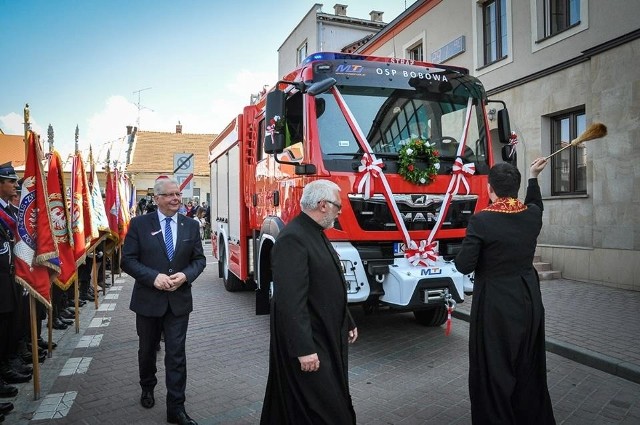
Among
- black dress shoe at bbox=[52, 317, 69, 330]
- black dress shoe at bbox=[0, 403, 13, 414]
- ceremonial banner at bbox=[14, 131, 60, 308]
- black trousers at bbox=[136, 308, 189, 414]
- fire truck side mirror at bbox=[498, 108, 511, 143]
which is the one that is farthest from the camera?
black dress shoe at bbox=[52, 317, 69, 330]

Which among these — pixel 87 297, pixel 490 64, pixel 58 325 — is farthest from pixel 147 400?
pixel 490 64

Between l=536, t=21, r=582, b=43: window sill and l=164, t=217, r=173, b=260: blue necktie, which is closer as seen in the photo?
l=164, t=217, r=173, b=260: blue necktie

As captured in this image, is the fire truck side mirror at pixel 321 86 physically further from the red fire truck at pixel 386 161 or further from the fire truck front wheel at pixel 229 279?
the fire truck front wheel at pixel 229 279

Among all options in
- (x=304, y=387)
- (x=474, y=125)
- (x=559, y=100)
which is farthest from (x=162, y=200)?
(x=559, y=100)

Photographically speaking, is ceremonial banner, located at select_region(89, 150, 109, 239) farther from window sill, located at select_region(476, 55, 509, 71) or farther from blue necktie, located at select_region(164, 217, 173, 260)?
window sill, located at select_region(476, 55, 509, 71)

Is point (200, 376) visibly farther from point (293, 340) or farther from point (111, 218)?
point (111, 218)

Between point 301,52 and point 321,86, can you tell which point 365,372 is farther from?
point 301,52

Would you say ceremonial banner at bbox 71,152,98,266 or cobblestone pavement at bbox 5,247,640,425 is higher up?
ceremonial banner at bbox 71,152,98,266

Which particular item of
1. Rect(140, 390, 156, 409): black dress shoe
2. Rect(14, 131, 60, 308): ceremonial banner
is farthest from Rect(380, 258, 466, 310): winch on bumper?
Rect(14, 131, 60, 308): ceremonial banner

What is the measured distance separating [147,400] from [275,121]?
307cm

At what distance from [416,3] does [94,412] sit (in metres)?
14.2

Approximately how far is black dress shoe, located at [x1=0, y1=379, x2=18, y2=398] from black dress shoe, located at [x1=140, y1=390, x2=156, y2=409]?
4.10ft

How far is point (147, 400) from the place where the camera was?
420 cm

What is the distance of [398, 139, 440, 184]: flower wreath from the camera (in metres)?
5.26
